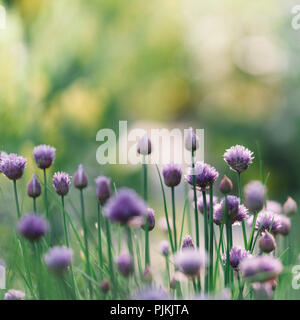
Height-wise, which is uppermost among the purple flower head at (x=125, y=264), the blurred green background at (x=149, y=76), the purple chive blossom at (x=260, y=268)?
the blurred green background at (x=149, y=76)

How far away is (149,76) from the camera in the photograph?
3318 mm

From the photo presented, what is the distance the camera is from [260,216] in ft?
2.37

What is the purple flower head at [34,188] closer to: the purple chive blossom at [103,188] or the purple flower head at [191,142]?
the purple chive blossom at [103,188]

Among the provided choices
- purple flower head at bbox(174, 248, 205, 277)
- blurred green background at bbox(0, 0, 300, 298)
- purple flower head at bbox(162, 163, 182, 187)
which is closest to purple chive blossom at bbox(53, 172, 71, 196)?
purple flower head at bbox(162, 163, 182, 187)

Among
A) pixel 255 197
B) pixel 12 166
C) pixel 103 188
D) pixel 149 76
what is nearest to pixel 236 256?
pixel 255 197

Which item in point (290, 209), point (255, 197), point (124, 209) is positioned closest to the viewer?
point (124, 209)

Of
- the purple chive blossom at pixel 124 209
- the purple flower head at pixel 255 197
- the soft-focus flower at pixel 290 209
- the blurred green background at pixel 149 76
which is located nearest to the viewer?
the purple chive blossom at pixel 124 209

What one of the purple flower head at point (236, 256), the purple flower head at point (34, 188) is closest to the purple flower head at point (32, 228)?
the purple flower head at point (34, 188)

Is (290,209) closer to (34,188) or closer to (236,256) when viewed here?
(236,256)

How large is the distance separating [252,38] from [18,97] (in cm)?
294

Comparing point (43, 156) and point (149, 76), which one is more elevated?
point (149, 76)

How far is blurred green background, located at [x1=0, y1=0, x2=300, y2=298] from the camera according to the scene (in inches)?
94.0

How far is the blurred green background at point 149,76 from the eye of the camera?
2389mm
